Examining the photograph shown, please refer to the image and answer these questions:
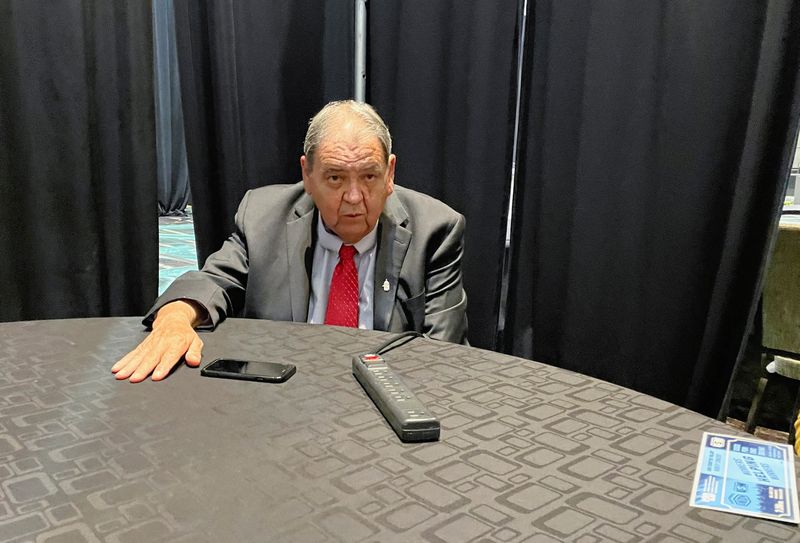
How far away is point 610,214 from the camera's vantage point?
7.38ft

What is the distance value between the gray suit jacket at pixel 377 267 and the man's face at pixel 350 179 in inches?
3.9

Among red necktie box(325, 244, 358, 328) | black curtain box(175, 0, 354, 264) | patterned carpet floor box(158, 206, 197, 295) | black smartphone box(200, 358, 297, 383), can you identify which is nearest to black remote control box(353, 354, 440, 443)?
black smartphone box(200, 358, 297, 383)

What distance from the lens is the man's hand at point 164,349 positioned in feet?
3.39

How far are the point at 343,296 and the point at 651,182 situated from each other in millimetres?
1187

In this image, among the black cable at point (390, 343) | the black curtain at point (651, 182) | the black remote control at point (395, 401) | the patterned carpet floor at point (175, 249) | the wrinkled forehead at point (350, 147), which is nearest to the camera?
the black remote control at point (395, 401)

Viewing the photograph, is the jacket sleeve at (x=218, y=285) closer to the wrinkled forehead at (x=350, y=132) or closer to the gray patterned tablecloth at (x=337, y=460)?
the gray patterned tablecloth at (x=337, y=460)

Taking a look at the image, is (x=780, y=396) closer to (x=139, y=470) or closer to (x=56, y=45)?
(x=139, y=470)

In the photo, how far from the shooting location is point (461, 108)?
253 centimetres

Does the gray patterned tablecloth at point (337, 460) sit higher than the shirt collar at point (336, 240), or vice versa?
the shirt collar at point (336, 240)

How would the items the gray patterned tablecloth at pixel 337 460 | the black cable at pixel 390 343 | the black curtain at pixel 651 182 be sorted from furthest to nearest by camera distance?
the black curtain at pixel 651 182, the black cable at pixel 390 343, the gray patterned tablecloth at pixel 337 460

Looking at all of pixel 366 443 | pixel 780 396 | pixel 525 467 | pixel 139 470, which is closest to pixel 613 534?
pixel 525 467

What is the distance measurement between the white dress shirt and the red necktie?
0.04 metres

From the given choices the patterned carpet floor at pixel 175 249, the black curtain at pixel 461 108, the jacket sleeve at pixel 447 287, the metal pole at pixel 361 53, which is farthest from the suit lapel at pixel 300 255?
the patterned carpet floor at pixel 175 249

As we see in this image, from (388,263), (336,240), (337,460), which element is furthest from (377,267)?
(337,460)
